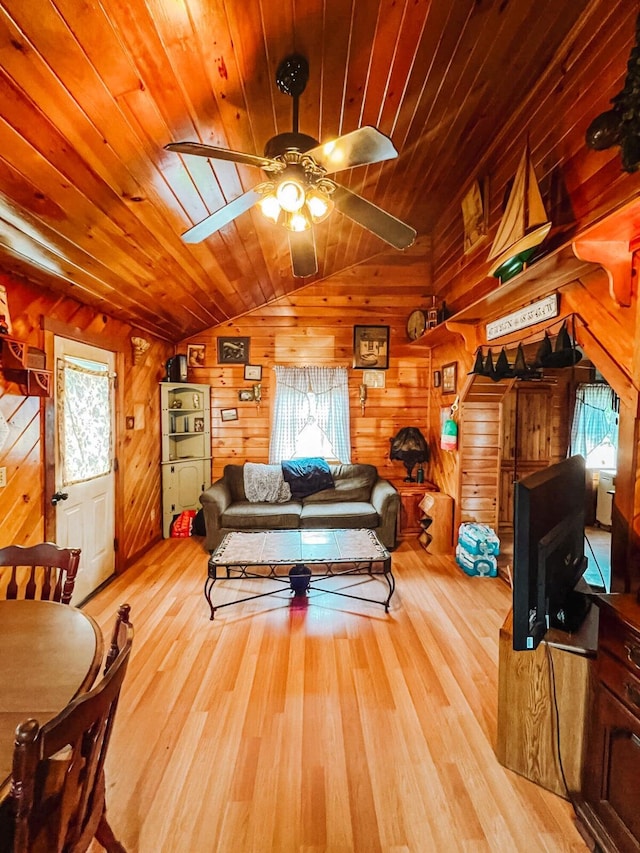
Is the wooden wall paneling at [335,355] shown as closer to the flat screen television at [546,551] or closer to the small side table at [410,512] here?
the small side table at [410,512]

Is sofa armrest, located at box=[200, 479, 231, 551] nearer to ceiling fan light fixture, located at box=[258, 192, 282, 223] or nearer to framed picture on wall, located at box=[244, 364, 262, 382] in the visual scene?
framed picture on wall, located at box=[244, 364, 262, 382]

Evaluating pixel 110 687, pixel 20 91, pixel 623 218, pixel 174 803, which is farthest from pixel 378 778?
pixel 20 91

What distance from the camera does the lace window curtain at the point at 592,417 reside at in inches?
196

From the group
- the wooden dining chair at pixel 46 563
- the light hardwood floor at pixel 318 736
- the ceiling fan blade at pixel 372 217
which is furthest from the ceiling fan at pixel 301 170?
the light hardwood floor at pixel 318 736

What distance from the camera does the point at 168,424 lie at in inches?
180

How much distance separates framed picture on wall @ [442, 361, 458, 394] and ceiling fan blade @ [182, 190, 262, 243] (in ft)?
9.61

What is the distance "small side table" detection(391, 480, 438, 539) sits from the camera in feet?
14.6

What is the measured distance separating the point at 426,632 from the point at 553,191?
3059mm

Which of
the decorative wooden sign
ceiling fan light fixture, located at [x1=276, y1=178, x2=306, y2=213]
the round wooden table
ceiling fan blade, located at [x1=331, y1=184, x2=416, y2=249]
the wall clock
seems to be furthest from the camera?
the wall clock

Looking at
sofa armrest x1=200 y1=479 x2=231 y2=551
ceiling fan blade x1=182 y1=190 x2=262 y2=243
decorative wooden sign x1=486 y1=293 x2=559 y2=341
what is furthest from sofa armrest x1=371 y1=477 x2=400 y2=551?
ceiling fan blade x1=182 y1=190 x2=262 y2=243

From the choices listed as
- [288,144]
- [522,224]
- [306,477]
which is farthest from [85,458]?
[522,224]

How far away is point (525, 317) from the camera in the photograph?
2660 mm

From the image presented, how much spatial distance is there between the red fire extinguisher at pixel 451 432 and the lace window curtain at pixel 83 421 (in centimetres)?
336

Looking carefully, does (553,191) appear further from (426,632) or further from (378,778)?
(378,778)
